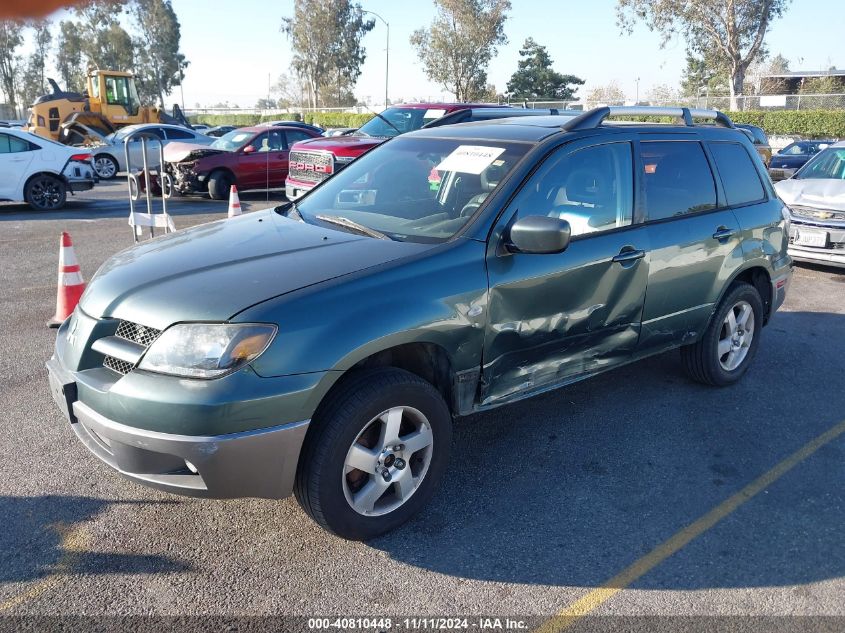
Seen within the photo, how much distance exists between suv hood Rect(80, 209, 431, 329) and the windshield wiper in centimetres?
8

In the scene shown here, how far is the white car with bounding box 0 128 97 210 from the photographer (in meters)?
13.1

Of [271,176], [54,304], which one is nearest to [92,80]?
[271,176]

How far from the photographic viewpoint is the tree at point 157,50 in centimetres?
7212

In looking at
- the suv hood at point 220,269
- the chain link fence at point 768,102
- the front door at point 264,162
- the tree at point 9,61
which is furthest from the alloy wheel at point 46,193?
the tree at point 9,61

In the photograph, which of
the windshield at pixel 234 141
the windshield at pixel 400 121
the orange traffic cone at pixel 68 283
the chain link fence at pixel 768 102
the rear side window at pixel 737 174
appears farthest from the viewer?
the chain link fence at pixel 768 102

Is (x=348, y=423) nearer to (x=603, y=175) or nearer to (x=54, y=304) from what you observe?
(x=603, y=175)

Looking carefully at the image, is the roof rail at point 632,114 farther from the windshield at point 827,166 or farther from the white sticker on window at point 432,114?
the white sticker on window at point 432,114

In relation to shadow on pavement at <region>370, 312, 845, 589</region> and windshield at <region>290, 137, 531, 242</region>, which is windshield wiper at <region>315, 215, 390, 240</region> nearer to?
windshield at <region>290, 137, 531, 242</region>

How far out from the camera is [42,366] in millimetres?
5164

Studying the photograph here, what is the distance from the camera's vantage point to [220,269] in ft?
10.4

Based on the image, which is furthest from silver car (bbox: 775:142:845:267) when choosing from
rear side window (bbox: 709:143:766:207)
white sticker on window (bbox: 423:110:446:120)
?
white sticker on window (bbox: 423:110:446:120)

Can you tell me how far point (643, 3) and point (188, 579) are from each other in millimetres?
40846

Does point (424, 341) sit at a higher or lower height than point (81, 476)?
higher

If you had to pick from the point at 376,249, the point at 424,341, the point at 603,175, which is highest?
the point at 603,175
